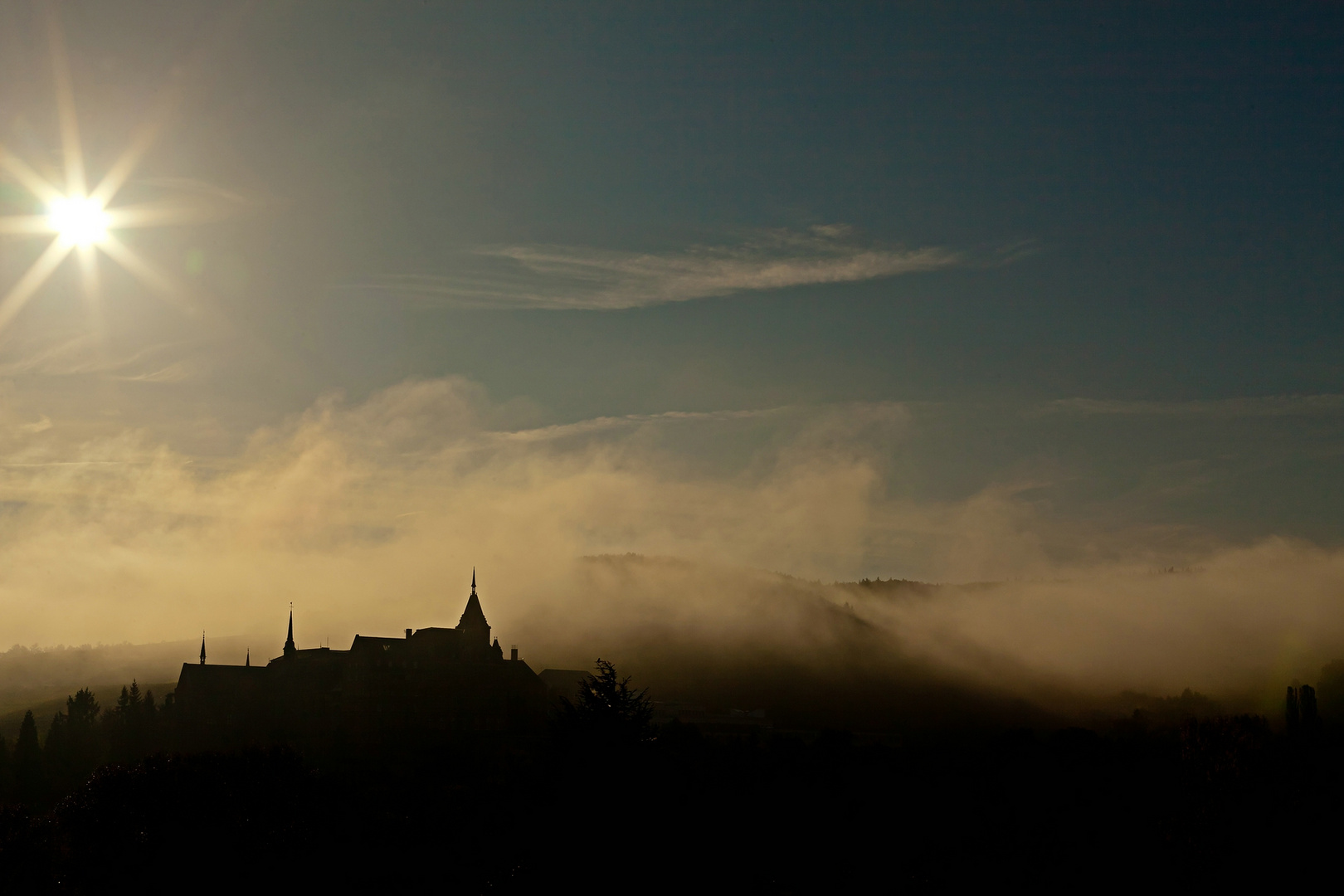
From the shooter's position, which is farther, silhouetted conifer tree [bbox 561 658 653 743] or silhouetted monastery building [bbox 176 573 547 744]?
silhouetted monastery building [bbox 176 573 547 744]

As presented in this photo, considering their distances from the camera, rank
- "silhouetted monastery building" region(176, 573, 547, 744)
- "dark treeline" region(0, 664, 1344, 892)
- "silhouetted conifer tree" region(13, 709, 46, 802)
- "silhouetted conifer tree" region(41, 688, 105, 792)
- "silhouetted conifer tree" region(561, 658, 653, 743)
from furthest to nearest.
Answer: "silhouetted monastery building" region(176, 573, 547, 744)
"silhouetted conifer tree" region(41, 688, 105, 792)
"silhouetted conifer tree" region(13, 709, 46, 802)
"dark treeline" region(0, 664, 1344, 892)
"silhouetted conifer tree" region(561, 658, 653, 743)

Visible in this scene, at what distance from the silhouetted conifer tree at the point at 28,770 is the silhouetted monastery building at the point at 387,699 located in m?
23.7

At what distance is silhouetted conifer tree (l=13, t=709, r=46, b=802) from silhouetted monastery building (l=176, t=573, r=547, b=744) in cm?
2373

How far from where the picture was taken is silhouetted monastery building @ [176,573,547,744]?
607 feet

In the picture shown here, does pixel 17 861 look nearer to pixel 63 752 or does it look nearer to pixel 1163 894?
pixel 1163 894

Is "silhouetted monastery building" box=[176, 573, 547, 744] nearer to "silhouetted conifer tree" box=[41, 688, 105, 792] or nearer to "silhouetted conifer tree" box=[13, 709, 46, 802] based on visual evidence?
"silhouetted conifer tree" box=[41, 688, 105, 792]

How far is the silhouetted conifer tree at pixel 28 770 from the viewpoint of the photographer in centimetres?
16862

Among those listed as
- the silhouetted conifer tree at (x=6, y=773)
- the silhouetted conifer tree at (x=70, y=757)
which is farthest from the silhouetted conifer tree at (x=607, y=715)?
the silhouetted conifer tree at (x=6, y=773)

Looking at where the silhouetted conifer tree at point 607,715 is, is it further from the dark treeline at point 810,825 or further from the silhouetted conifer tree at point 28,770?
the silhouetted conifer tree at point 28,770

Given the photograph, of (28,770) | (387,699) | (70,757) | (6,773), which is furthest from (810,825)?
(6,773)

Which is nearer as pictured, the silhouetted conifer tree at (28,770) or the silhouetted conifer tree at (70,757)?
the silhouetted conifer tree at (28,770)

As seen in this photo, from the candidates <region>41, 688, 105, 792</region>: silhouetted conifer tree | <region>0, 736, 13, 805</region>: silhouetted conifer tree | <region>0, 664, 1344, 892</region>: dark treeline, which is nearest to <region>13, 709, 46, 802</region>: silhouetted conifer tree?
<region>0, 736, 13, 805</region>: silhouetted conifer tree

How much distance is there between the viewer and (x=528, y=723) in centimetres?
19025

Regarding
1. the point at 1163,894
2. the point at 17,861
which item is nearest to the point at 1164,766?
the point at 1163,894
